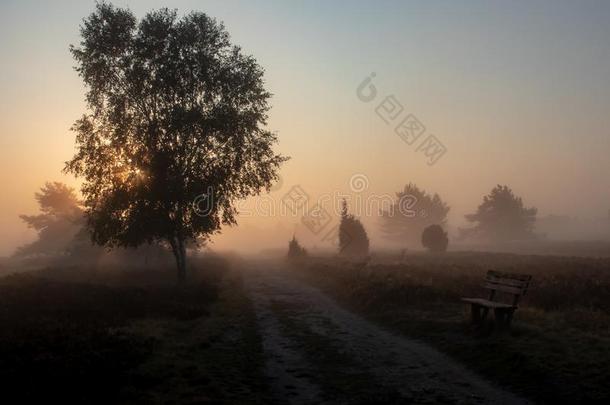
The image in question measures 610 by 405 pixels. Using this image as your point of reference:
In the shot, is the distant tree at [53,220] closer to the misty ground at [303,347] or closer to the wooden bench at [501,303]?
the misty ground at [303,347]

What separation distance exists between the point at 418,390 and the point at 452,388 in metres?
0.75

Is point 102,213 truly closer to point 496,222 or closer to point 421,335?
point 421,335

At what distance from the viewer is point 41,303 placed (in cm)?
1828

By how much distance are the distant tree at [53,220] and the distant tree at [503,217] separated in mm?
88253

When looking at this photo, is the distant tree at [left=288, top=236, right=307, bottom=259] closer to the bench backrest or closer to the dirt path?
the dirt path

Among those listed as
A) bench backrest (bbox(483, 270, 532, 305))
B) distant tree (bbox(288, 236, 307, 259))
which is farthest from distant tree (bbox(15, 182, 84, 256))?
bench backrest (bbox(483, 270, 532, 305))

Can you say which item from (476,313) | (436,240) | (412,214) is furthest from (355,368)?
(412,214)

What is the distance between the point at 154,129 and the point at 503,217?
317 feet

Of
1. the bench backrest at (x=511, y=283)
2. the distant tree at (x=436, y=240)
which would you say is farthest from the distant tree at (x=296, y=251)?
the bench backrest at (x=511, y=283)

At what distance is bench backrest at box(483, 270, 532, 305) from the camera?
14.2 m

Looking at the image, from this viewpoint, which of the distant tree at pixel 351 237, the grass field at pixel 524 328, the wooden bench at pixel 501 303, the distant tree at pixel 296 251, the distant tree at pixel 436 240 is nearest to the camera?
the grass field at pixel 524 328

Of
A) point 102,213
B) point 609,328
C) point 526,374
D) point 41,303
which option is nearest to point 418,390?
point 526,374

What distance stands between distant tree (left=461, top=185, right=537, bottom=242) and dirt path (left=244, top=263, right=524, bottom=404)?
9864cm

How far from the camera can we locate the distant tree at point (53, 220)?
72375mm
